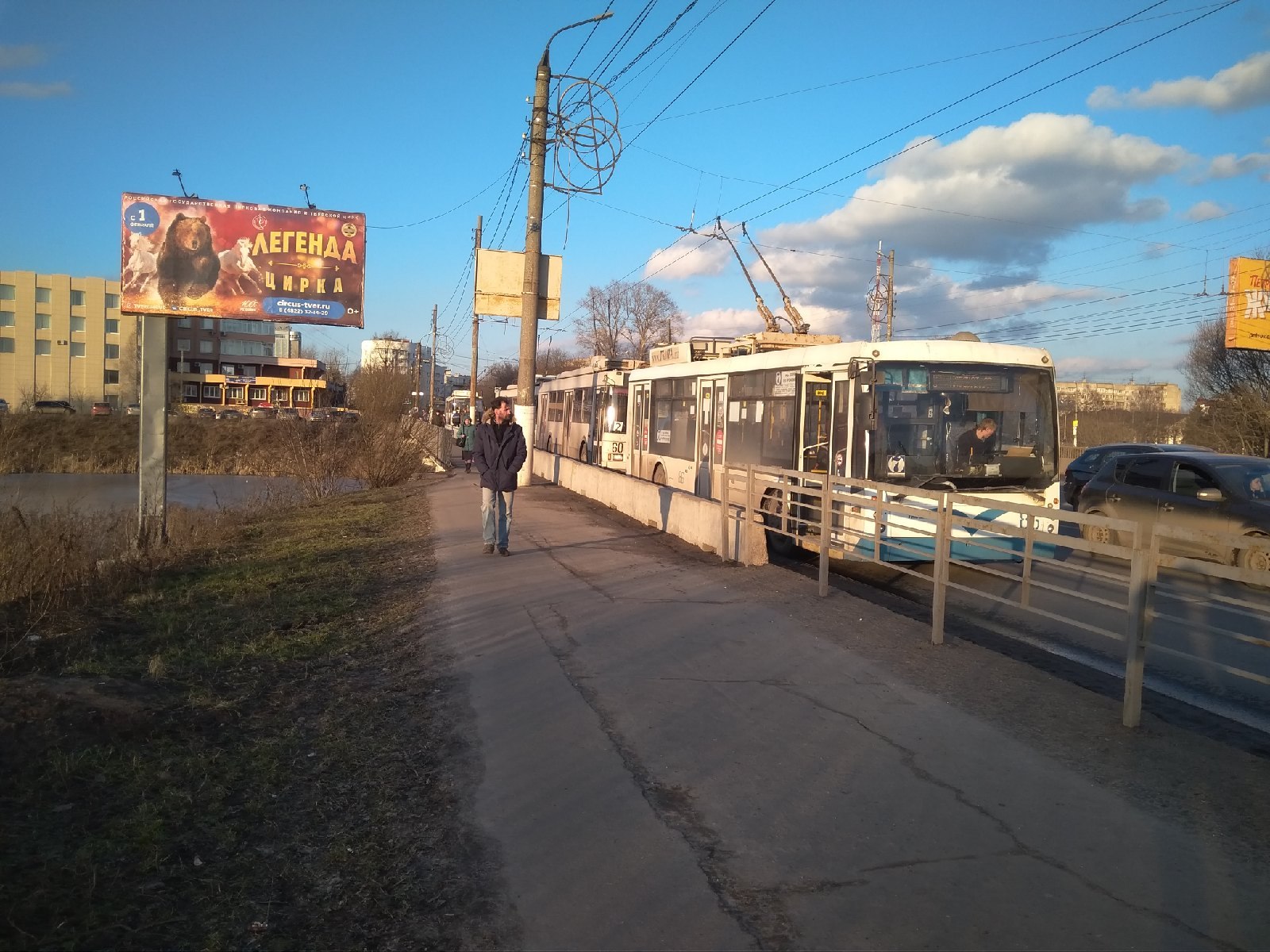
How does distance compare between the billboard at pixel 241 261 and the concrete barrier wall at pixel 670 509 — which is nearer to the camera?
the concrete barrier wall at pixel 670 509

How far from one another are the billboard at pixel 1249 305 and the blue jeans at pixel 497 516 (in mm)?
34637

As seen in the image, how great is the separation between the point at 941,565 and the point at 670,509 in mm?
7382

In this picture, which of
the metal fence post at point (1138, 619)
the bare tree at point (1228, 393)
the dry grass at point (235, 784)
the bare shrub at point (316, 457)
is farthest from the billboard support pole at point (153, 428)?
the bare tree at point (1228, 393)

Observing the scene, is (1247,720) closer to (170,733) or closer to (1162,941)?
(1162,941)

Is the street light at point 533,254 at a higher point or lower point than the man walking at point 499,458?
higher

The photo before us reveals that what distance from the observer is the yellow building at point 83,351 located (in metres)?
79.0

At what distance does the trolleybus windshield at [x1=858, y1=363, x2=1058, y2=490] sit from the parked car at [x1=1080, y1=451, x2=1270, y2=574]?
83.4 inches

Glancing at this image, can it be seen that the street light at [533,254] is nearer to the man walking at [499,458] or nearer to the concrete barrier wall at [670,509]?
the concrete barrier wall at [670,509]

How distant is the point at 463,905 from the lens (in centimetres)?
363

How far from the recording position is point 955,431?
11945 mm

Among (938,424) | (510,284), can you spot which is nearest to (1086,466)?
(938,424)

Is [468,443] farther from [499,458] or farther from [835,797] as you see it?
[835,797]

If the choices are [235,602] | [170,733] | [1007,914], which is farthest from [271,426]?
[1007,914]

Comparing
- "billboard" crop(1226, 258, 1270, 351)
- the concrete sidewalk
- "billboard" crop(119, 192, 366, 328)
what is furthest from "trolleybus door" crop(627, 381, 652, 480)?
"billboard" crop(1226, 258, 1270, 351)
